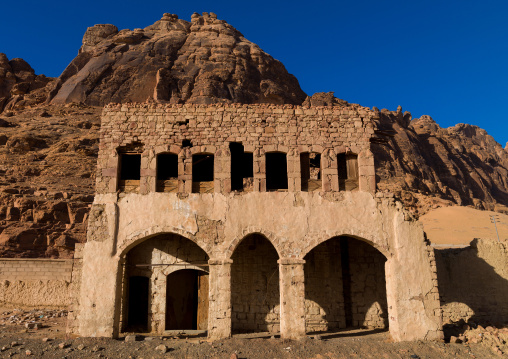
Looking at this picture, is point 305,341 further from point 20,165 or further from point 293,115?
point 20,165

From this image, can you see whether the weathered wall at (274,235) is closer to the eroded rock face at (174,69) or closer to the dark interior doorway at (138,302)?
the dark interior doorway at (138,302)

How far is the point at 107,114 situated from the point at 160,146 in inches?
90.2

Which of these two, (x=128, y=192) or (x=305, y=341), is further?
(x=128, y=192)

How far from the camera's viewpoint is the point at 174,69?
2138 inches

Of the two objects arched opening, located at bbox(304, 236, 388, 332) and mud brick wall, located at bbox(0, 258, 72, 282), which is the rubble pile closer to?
mud brick wall, located at bbox(0, 258, 72, 282)

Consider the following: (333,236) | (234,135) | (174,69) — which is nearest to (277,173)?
(234,135)

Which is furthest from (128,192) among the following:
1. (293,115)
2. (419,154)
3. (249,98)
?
(419,154)

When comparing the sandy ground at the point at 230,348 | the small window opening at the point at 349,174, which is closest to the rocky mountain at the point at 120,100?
the sandy ground at the point at 230,348

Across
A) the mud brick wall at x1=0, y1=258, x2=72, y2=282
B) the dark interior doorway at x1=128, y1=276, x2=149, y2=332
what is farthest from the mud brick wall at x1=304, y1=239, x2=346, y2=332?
the mud brick wall at x1=0, y1=258, x2=72, y2=282

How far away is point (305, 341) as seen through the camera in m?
11.8

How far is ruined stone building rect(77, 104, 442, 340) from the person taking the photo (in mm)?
12438

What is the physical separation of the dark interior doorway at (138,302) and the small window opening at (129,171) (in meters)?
4.02

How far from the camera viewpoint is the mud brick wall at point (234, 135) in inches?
530

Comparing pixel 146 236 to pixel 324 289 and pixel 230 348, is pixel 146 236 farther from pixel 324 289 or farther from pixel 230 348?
pixel 324 289
